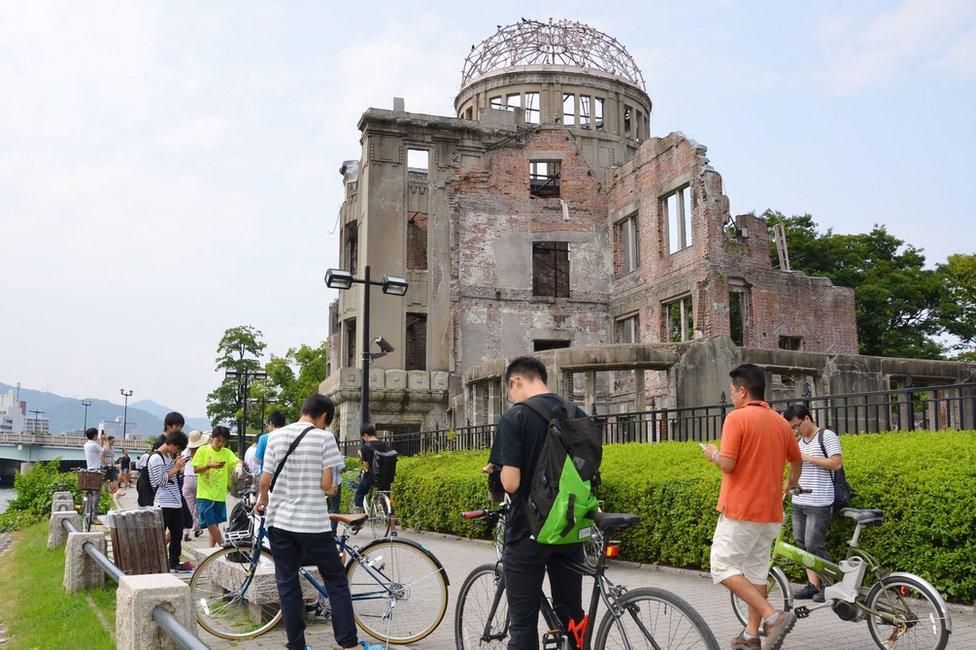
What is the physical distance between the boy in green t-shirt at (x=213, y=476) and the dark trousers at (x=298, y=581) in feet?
21.4

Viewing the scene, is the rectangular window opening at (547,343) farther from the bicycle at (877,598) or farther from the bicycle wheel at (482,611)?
the bicycle wheel at (482,611)

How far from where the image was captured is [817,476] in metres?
8.07

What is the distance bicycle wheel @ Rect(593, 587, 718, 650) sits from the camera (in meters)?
4.38

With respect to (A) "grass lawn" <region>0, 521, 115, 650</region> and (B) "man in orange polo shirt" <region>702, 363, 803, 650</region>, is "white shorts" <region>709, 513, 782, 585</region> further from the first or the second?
(A) "grass lawn" <region>0, 521, 115, 650</region>

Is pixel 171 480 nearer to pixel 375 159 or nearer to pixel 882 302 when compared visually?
pixel 375 159

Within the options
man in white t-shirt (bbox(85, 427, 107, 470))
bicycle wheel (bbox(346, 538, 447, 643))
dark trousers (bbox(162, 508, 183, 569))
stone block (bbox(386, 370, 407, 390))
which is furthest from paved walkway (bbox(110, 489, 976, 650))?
stone block (bbox(386, 370, 407, 390))

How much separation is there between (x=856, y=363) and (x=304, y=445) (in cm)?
2040

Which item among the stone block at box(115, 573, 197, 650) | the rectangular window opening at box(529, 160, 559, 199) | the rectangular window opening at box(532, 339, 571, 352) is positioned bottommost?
the stone block at box(115, 573, 197, 650)

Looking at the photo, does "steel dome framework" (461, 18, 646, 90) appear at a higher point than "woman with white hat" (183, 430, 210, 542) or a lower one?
higher

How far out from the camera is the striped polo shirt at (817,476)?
7.91m

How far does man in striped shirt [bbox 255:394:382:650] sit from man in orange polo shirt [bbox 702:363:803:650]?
2605 mm

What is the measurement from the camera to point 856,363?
77.4 feet

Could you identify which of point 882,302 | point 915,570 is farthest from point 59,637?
point 882,302

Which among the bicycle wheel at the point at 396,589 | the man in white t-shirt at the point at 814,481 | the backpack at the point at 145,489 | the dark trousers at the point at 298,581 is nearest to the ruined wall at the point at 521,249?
the backpack at the point at 145,489
